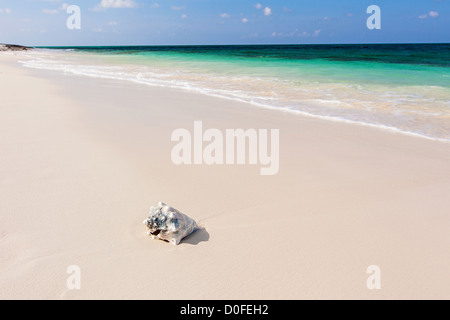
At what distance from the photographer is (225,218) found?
282 centimetres

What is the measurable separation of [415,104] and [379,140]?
401cm

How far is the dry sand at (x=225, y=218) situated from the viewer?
2088 millimetres

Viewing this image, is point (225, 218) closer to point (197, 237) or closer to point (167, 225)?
point (197, 237)

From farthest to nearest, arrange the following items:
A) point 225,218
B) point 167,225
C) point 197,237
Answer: point 225,218, point 197,237, point 167,225

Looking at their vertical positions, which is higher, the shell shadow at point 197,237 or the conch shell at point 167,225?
the conch shell at point 167,225

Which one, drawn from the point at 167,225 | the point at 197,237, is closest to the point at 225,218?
the point at 197,237

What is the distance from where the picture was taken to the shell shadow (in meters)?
2.48

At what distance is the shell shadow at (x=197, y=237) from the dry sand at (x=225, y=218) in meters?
0.01

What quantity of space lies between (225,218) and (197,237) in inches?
14.1

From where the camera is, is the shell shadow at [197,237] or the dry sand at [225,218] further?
the shell shadow at [197,237]

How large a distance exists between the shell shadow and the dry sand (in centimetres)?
1

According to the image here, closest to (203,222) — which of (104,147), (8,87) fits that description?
(104,147)

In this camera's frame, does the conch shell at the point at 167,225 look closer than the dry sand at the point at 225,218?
No
